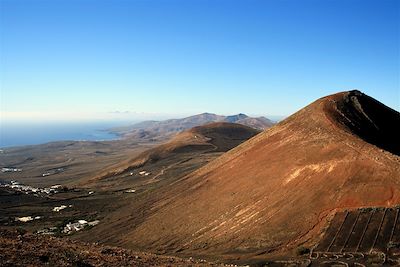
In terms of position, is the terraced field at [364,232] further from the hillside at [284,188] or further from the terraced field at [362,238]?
the hillside at [284,188]

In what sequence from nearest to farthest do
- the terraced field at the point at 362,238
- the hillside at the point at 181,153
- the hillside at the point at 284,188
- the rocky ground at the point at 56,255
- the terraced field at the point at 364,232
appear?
1. the rocky ground at the point at 56,255
2. the terraced field at the point at 362,238
3. the terraced field at the point at 364,232
4. the hillside at the point at 284,188
5. the hillside at the point at 181,153

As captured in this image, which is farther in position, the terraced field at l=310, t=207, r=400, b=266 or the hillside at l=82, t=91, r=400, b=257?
the hillside at l=82, t=91, r=400, b=257

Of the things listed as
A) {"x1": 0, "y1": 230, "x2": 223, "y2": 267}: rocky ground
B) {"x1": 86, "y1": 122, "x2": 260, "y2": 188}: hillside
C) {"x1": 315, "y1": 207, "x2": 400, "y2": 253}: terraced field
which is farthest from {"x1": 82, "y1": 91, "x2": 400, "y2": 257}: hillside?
{"x1": 86, "y1": 122, "x2": 260, "y2": 188}: hillside

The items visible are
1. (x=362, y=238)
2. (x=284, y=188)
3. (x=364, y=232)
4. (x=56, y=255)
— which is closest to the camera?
(x=56, y=255)

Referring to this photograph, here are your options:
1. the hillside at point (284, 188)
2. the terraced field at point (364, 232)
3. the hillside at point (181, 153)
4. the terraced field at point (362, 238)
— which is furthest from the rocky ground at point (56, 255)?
the hillside at point (181, 153)

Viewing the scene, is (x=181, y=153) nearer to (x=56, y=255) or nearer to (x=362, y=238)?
(x=362, y=238)

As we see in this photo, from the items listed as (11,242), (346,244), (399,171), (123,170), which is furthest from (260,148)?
(123,170)

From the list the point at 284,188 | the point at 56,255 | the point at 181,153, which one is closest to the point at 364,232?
the point at 284,188

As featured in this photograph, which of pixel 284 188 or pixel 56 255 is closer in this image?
pixel 56 255

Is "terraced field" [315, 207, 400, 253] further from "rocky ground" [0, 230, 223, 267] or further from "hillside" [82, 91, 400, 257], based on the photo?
"rocky ground" [0, 230, 223, 267]
